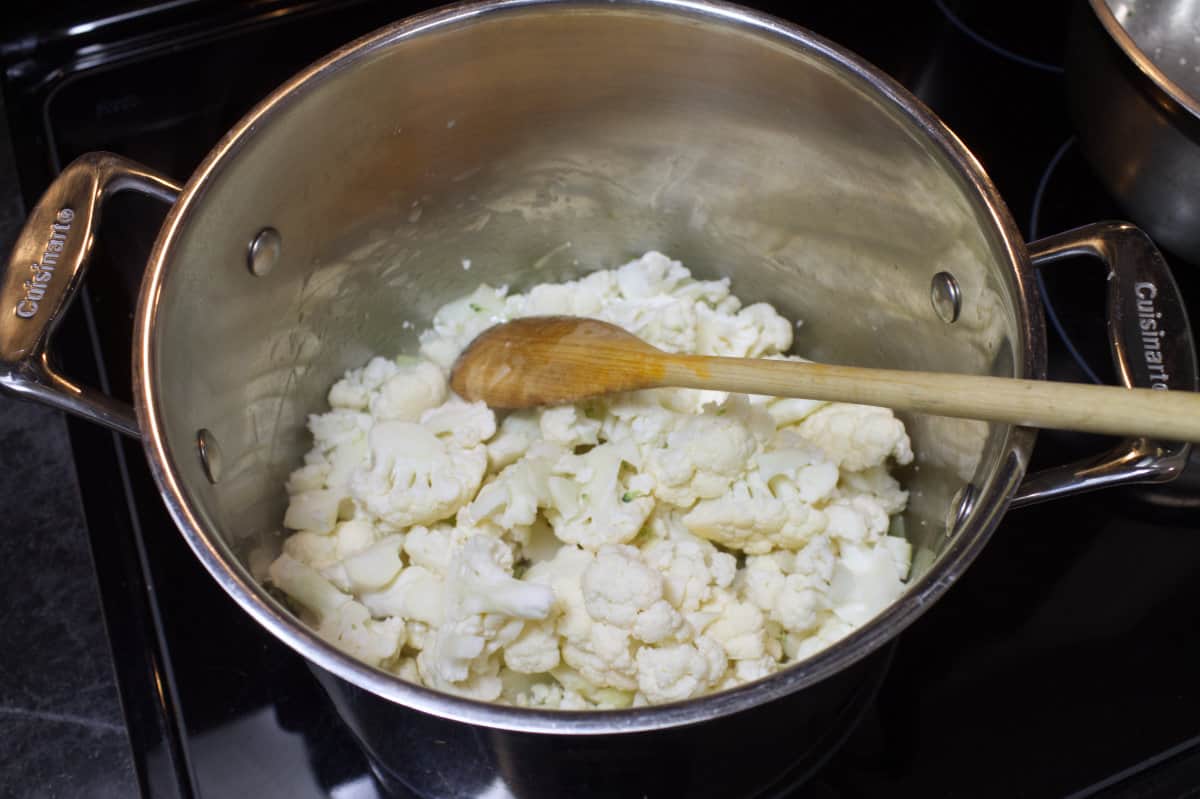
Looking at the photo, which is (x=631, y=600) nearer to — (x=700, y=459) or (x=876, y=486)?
(x=700, y=459)

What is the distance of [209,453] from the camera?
42.6 inches

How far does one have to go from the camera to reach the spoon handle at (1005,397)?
0.85 m

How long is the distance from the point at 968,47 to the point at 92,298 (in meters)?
1.35

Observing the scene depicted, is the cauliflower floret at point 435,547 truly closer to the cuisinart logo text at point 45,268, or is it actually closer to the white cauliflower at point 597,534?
the white cauliflower at point 597,534

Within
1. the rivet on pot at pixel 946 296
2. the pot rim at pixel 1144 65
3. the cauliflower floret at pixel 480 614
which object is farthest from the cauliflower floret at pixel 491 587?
the pot rim at pixel 1144 65

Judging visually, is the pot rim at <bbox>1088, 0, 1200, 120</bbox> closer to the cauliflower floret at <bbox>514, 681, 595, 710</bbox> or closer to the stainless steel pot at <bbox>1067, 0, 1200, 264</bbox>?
the stainless steel pot at <bbox>1067, 0, 1200, 264</bbox>

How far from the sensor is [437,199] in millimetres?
1376

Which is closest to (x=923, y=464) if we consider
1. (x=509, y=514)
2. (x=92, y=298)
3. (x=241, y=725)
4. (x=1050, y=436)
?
(x=1050, y=436)

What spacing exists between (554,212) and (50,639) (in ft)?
2.82

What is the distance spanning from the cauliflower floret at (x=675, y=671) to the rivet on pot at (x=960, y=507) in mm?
299

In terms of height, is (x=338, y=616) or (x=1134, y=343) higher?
(x=1134, y=343)

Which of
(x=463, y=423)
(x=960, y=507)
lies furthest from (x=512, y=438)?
(x=960, y=507)

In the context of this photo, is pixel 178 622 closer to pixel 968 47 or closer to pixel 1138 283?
pixel 1138 283

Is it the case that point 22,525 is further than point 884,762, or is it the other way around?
point 22,525
